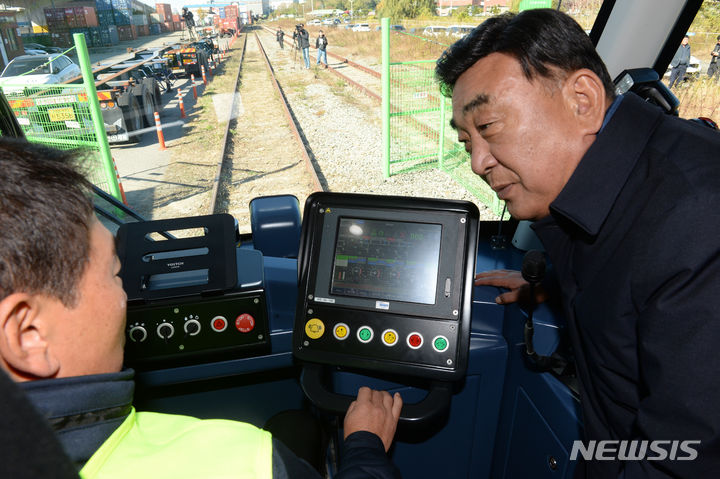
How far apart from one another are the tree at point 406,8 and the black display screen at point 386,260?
61.9 inches

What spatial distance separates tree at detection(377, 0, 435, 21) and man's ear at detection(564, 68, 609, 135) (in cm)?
151

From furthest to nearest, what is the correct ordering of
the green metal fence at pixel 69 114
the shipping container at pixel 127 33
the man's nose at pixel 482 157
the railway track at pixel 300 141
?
the railway track at pixel 300 141, the green metal fence at pixel 69 114, the shipping container at pixel 127 33, the man's nose at pixel 482 157

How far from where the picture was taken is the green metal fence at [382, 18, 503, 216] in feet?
11.8

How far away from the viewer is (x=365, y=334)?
1321mm

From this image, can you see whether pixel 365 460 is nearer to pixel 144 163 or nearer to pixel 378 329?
pixel 378 329

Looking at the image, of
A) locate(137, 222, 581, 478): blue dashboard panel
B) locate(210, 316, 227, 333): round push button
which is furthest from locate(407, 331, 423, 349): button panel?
locate(210, 316, 227, 333): round push button

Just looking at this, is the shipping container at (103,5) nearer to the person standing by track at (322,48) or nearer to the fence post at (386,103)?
the person standing by track at (322,48)

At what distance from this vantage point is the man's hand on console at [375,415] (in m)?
1.16

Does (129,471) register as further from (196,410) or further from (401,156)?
(401,156)

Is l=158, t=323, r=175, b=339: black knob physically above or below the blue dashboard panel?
above

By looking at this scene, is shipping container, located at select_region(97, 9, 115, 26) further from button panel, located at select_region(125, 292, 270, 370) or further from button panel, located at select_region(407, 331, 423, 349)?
button panel, located at select_region(407, 331, 423, 349)

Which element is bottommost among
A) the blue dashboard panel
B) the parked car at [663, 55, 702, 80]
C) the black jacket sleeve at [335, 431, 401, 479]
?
the blue dashboard panel

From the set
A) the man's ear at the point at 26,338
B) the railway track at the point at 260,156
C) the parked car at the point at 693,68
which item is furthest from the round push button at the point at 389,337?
the parked car at the point at 693,68

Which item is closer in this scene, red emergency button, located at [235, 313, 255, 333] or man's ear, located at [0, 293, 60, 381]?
man's ear, located at [0, 293, 60, 381]
